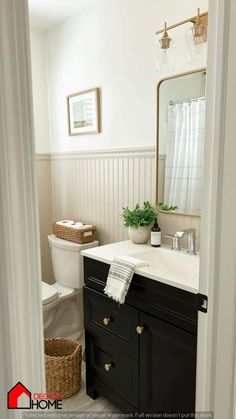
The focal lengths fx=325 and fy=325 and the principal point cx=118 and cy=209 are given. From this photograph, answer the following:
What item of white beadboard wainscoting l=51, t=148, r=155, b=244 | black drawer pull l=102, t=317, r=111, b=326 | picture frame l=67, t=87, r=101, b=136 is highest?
picture frame l=67, t=87, r=101, b=136

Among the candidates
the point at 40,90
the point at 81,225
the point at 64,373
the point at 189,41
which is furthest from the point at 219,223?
the point at 40,90

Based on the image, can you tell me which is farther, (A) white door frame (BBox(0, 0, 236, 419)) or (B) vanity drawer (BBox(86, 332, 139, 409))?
(B) vanity drawer (BBox(86, 332, 139, 409))

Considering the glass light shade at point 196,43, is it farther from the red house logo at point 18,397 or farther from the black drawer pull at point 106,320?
the red house logo at point 18,397

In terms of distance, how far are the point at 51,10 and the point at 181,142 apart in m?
1.47

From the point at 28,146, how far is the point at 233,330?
2.61ft

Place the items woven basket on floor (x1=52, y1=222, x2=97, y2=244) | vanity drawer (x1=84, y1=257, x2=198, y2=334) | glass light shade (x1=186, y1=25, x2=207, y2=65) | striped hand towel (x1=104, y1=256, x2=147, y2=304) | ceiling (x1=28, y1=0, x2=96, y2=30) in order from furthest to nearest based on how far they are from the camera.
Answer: woven basket on floor (x1=52, y1=222, x2=97, y2=244), ceiling (x1=28, y1=0, x2=96, y2=30), glass light shade (x1=186, y1=25, x2=207, y2=65), striped hand towel (x1=104, y1=256, x2=147, y2=304), vanity drawer (x1=84, y1=257, x2=198, y2=334)

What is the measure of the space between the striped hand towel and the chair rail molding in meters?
0.93

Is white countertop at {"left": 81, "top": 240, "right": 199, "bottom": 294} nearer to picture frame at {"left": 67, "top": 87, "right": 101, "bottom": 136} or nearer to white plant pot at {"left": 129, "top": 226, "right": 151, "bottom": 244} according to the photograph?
white plant pot at {"left": 129, "top": 226, "right": 151, "bottom": 244}

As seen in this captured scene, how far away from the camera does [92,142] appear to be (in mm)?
2518

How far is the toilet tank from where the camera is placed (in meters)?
2.42

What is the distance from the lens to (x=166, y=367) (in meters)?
1.46

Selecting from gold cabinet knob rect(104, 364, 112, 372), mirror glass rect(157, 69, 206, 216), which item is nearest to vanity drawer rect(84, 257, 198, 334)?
gold cabinet knob rect(104, 364, 112, 372)

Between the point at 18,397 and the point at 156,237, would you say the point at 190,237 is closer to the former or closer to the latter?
the point at 156,237

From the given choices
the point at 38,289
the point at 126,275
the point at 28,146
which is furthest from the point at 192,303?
the point at 28,146
